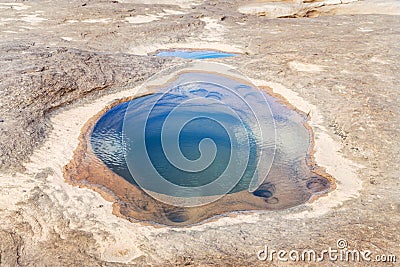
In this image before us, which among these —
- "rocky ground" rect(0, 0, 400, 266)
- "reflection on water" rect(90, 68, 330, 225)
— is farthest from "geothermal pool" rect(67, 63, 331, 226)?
"rocky ground" rect(0, 0, 400, 266)

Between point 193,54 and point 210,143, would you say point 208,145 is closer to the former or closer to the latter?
point 210,143

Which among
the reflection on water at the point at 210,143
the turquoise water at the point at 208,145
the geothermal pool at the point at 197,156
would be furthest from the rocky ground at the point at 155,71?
the turquoise water at the point at 208,145

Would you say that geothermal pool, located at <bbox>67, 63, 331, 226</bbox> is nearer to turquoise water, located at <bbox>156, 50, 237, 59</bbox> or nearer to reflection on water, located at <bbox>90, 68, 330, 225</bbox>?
reflection on water, located at <bbox>90, 68, 330, 225</bbox>

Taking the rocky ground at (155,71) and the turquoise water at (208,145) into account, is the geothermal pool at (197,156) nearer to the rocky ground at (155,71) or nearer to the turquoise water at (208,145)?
the turquoise water at (208,145)

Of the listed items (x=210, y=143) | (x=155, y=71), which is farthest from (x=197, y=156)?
(x=155, y=71)

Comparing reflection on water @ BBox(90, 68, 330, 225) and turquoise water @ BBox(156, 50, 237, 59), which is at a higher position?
turquoise water @ BBox(156, 50, 237, 59)

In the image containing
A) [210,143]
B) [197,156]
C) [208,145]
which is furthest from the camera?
[210,143]

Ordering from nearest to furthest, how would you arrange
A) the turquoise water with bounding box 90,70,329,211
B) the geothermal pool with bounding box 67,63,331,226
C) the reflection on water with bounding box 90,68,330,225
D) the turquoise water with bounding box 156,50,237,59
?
the geothermal pool with bounding box 67,63,331,226
the reflection on water with bounding box 90,68,330,225
the turquoise water with bounding box 90,70,329,211
the turquoise water with bounding box 156,50,237,59
